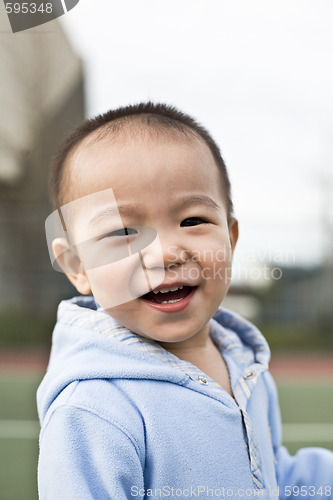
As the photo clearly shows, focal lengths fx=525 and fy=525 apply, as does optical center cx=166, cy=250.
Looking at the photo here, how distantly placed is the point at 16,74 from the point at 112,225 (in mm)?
777

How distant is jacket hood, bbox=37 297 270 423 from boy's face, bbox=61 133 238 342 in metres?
0.03

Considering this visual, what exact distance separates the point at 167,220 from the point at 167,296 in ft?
A: 0.30

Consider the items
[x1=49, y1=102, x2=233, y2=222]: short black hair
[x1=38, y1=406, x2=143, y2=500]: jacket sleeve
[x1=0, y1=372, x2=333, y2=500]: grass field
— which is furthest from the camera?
[x1=0, y1=372, x2=333, y2=500]: grass field

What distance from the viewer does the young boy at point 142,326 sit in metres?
0.56

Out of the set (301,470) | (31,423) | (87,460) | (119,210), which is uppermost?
(119,210)

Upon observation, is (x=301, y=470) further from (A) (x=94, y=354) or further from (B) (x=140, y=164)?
(B) (x=140, y=164)

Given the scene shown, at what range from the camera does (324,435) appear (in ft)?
10.1

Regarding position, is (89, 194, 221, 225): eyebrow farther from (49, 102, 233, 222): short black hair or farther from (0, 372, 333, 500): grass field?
(0, 372, 333, 500): grass field

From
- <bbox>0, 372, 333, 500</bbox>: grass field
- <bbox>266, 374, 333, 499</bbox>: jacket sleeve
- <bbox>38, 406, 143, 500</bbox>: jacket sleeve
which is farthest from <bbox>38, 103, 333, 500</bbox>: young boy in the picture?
<bbox>0, 372, 333, 500</bbox>: grass field

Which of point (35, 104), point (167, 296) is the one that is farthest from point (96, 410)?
point (35, 104)

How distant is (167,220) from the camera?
607 mm

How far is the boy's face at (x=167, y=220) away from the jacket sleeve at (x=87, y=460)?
13 centimetres

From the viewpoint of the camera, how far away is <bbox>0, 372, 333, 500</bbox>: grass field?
210 centimetres

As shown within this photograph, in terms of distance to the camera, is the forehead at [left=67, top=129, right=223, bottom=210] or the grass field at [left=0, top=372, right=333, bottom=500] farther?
the grass field at [left=0, top=372, right=333, bottom=500]
